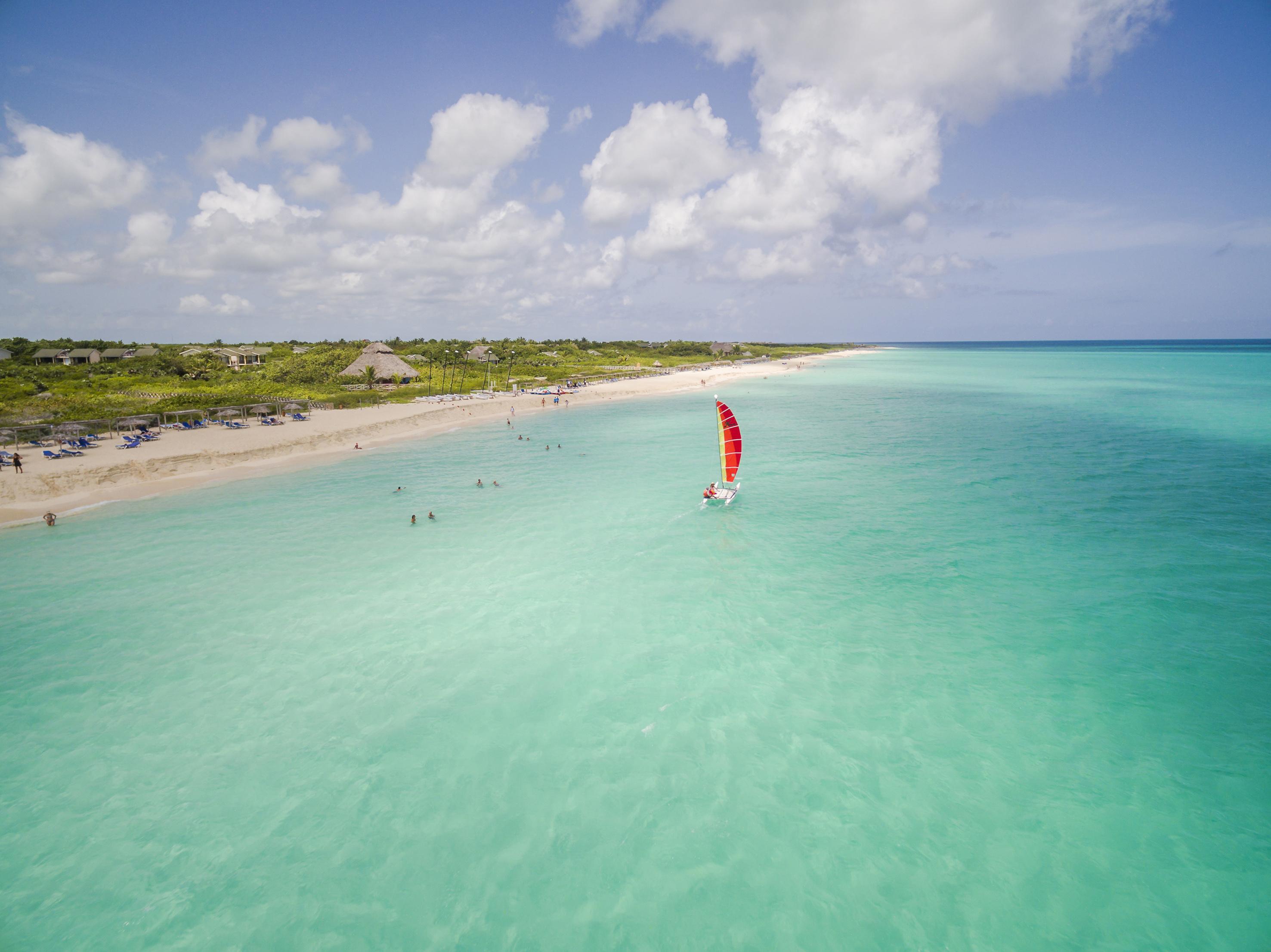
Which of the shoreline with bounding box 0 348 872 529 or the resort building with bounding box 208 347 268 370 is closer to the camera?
the shoreline with bounding box 0 348 872 529

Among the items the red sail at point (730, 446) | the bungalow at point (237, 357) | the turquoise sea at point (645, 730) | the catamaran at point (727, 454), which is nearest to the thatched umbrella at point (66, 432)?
the turquoise sea at point (645, 730)

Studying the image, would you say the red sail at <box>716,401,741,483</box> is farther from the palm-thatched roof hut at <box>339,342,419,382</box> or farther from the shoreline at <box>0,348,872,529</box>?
the palm-thatched roof hut at <box>339,342,419,382</box>

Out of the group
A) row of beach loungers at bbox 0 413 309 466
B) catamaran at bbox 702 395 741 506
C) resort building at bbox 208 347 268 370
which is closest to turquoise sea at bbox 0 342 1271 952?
catamaran at bbox 702 395 741 506

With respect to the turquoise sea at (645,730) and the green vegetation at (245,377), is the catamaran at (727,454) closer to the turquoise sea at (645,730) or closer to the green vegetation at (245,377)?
the turquoise sea at (645,730)

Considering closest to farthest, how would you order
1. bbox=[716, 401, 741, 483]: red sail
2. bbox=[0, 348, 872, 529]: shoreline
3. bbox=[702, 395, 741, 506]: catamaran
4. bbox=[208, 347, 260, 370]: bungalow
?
bbox=[702, 395, 741, 506]: catamaran < bbox=[716, 401, 741, 483]: red sail < bbox=[0, 348, 872, 529]: shoreline < bbox=[208, 347, 260, 370]: bungalow

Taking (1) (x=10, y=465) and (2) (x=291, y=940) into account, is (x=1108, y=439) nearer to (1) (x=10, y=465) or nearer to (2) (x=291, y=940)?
(2) (x=291, y=940)

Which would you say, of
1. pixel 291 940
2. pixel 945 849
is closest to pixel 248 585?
pixel 291 940
